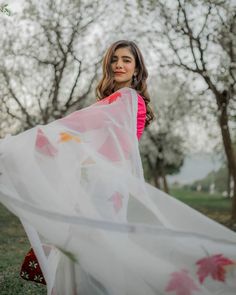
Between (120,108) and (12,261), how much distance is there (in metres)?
5.52

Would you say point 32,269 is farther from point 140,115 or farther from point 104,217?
point 140,115

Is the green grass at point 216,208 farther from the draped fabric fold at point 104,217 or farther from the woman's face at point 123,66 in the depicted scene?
the draped fabric fold at point 104,217

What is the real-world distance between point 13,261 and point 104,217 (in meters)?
5.63

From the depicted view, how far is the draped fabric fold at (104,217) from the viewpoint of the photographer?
7.91ft

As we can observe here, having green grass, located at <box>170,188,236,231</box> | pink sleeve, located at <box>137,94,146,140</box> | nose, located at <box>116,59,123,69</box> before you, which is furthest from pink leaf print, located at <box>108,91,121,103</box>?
green grass, located at <box>170,188,236,231</box>

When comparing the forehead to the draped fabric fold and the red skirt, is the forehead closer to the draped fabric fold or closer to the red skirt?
the draped fabric fold

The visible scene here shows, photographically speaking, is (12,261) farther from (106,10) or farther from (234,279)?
(106,10)

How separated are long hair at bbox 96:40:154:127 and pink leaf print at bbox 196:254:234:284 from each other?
3.76 feet

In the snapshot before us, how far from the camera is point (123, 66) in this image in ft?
10.5

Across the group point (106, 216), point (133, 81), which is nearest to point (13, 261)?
point (133, 81)

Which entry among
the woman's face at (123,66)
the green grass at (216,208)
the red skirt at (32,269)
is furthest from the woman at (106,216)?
the green grass at (216,208)

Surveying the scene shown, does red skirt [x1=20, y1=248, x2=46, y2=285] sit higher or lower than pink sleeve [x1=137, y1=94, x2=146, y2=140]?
lower

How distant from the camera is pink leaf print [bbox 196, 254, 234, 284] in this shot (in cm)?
246

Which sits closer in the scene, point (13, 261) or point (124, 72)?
point (124, 72)
